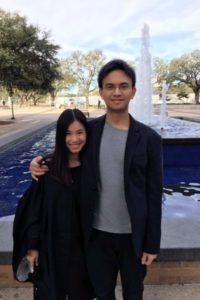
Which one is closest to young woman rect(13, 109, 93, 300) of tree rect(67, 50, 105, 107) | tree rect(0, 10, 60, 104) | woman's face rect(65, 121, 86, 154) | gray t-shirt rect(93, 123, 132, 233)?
woman's face rect(65, 121, 86, 154)

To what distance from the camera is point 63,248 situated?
91.4 inches

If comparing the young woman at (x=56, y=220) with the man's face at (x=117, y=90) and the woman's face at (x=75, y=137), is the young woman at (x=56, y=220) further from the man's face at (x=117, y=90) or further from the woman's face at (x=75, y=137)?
the man's face at (x=117, y=90)

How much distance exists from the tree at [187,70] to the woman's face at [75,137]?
6524 centimetres

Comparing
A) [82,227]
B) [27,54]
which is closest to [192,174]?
[82,227]

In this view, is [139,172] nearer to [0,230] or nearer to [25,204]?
[25,204]

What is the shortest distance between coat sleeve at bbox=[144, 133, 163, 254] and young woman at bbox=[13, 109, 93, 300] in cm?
42

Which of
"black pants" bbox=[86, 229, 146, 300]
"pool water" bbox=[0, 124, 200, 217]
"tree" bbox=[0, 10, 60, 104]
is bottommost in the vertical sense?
"pool water" bbox=[0, 124, 200, 217]

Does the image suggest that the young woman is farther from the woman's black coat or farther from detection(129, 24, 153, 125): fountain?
detection(129, 24, 153, 125): fountain

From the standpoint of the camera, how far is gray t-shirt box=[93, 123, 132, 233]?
2162 mm

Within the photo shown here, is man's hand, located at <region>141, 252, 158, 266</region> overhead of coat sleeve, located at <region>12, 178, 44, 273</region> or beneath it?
beneath

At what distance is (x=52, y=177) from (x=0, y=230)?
1.70 meters

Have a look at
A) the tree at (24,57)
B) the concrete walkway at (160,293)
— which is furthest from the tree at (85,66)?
the concrete walkway at (160,293)

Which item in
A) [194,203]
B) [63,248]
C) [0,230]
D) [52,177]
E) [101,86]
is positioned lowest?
[194,203]

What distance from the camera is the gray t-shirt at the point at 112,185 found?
7.09 feet
